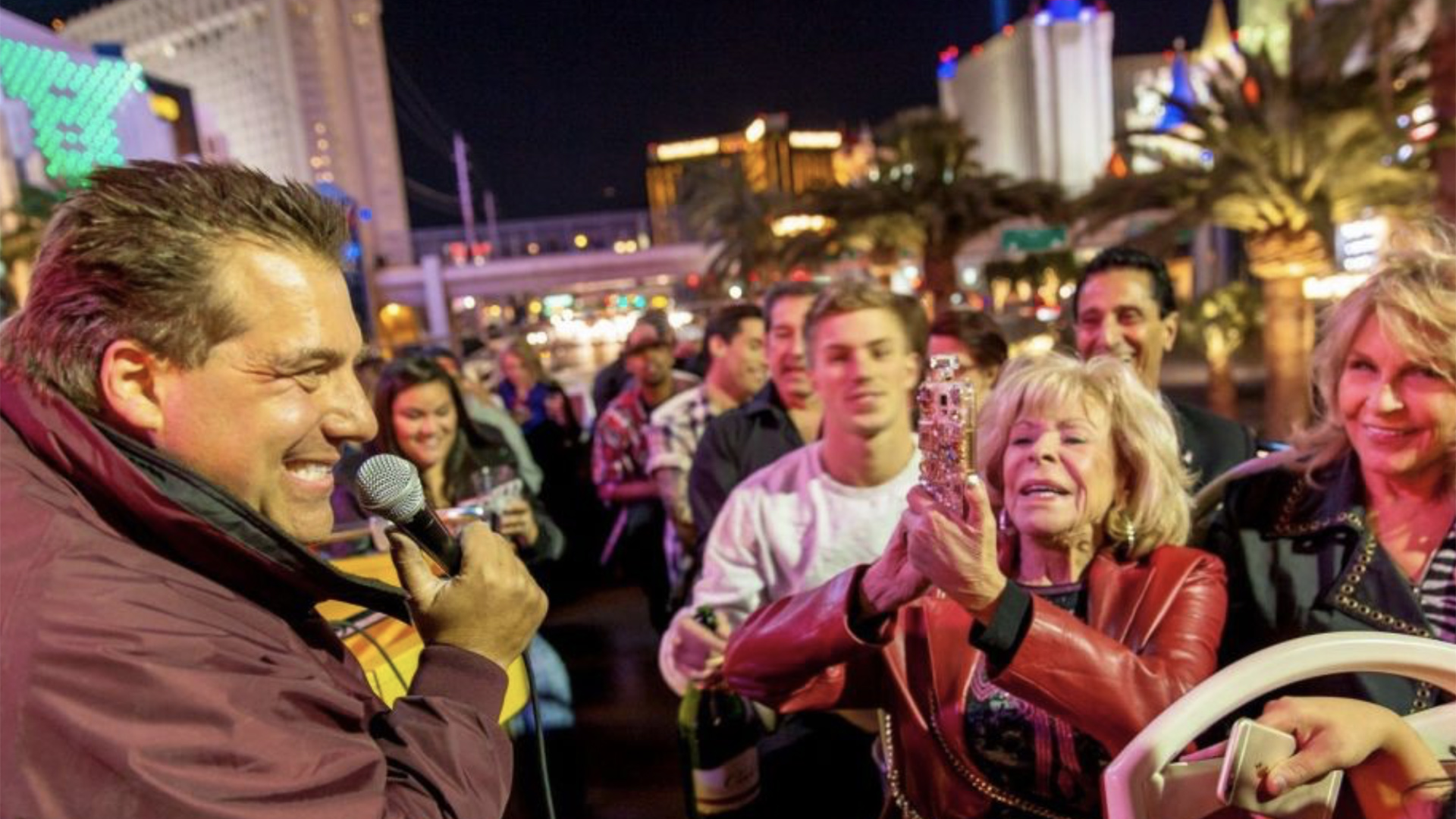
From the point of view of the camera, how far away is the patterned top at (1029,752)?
5.16 ft

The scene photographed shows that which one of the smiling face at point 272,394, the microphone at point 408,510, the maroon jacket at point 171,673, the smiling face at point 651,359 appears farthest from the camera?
the smiling face at point 651,359

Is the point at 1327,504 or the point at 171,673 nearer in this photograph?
the point at 171,673

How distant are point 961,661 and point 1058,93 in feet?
144

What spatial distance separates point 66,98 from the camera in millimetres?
30234

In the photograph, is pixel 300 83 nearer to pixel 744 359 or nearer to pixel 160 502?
pixel 744 359

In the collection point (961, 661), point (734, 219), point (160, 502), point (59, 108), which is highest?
point (59, 108)

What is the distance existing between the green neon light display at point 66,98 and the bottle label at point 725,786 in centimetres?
3383

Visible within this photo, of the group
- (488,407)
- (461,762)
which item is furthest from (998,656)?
(488,407)

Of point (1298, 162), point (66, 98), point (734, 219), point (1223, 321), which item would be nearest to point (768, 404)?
point (1298, 162)

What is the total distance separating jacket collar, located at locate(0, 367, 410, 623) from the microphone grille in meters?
0.16

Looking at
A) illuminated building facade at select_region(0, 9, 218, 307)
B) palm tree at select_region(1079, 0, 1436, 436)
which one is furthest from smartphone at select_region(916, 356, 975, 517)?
illuminated building facade at select_region(0, 9, 218, 307)

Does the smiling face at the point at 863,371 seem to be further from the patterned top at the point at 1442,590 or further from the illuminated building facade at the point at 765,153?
the illuminated building facade at the point at 765,153

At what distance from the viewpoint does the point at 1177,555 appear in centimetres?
169

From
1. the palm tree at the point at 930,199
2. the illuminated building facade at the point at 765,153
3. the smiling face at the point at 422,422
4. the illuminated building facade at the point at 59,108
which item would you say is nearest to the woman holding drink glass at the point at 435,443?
the smiling face at the point at 422,422
